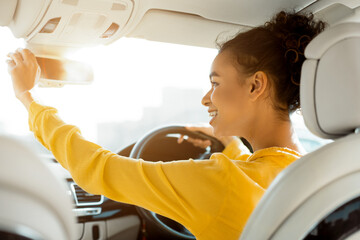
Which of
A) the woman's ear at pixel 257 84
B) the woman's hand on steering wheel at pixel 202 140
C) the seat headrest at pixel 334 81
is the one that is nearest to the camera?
the seat headrest at pixel 334 81

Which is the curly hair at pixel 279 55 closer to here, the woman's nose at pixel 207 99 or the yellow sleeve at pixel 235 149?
the woman's nose at pixel 207 99

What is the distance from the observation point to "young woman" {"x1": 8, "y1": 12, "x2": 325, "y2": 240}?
3.22 ft

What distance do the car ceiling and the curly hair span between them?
19 centimetres

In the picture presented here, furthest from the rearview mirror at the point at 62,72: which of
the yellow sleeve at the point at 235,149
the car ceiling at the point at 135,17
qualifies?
the yellow sleeve at the point at 235,149

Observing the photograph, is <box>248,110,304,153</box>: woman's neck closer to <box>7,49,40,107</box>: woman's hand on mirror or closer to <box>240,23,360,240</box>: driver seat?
<box>240,23,360,240</box>: driver seat

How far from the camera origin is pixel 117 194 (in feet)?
3.43

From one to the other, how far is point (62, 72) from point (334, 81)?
1054 millimetres

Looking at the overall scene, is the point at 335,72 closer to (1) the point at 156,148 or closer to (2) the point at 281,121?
(2) the point at 281,121

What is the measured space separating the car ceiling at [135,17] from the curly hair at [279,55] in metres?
0.19

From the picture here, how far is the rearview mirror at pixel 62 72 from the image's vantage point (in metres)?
1.51

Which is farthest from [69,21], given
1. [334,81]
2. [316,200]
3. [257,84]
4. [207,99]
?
[316,200]

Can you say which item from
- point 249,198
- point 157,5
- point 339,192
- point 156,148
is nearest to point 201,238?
point 249,198

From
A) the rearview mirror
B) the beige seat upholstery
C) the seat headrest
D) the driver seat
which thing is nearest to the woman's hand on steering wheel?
the rearview mirror

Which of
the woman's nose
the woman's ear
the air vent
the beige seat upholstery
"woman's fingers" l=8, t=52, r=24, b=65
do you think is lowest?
the air vent
